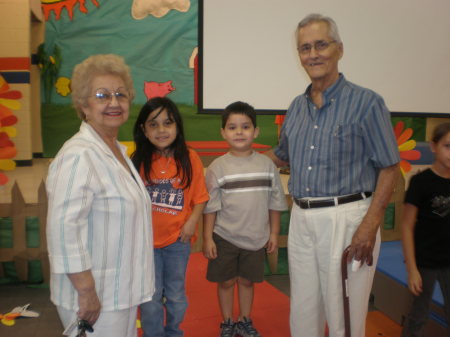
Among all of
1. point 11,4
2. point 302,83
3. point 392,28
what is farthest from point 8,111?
point 392,28

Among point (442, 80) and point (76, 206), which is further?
point (442, 80)

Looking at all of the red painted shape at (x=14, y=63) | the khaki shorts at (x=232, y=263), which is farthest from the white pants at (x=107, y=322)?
the red painted shape at (x=14, y=63)

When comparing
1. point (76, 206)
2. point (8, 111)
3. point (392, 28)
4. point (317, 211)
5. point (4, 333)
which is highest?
point (392, 28)

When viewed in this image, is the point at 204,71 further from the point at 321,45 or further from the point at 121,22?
the point at 321,45

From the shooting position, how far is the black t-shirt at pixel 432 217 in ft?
6.58

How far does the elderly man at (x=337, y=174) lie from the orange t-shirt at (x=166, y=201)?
1.94 feet

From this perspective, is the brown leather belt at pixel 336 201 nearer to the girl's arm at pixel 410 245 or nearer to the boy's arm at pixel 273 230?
the girl's arm at pixel 410 245

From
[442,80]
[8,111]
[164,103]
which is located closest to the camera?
[164,103]

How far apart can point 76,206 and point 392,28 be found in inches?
164

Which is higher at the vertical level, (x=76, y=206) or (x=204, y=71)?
(x=204, y=71)

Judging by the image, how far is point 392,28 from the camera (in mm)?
4254

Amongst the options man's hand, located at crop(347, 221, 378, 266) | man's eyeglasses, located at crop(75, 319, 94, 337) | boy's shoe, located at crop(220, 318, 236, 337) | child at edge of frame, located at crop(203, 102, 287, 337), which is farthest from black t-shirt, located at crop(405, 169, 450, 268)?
man's eyeglasses, located at crop(75, 319, 94, 337)

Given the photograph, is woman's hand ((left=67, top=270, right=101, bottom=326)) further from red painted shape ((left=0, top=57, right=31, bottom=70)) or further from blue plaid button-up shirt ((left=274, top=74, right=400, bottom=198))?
red painted shape ((left=0, top=57, right=31, bottom=70))

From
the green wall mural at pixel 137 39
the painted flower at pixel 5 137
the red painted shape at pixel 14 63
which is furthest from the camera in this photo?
the green wall mural at pixel 137 39
